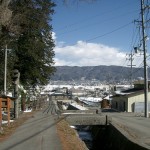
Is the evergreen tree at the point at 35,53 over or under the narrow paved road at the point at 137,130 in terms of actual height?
over

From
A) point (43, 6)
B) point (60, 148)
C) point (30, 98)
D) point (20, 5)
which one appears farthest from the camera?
point (30, 98)

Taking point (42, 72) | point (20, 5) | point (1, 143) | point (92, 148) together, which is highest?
point (20, 5)

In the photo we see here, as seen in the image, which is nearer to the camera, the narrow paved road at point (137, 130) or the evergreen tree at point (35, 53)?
the narrow paved road at point (137, 130)

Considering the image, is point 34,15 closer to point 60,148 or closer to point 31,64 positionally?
point 31,64

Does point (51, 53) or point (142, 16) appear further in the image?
point (51, 53)

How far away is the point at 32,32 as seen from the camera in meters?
48.1

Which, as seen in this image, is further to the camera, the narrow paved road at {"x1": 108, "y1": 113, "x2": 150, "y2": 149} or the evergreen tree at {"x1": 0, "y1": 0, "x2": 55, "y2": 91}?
the evergreen tree at {"x1": 0, "y1": 0, "x2": 55, "y2": 91}

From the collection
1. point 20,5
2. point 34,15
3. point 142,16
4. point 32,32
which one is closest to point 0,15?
point 20,5

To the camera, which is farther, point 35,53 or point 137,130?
point 35,53

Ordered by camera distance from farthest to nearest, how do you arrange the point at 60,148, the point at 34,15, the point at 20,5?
the point at 34,15 < the point at 20,5 < the point at 60,148

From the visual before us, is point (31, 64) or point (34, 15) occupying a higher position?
point (34, 15)

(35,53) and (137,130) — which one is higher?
(35,53)

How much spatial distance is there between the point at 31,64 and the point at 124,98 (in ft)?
67.9

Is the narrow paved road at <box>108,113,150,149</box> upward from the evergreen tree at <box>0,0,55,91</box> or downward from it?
downward
